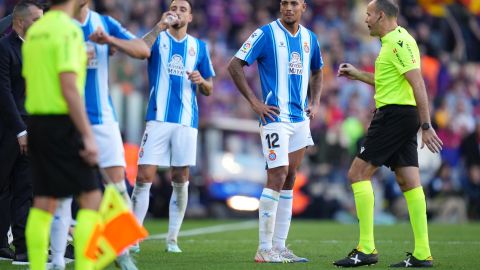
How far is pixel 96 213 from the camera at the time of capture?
734 centimetres

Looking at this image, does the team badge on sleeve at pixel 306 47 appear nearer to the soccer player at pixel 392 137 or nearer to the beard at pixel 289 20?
the beard at pixel 289 20

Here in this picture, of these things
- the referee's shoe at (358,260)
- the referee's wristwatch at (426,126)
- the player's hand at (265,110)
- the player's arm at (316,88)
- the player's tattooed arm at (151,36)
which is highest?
the player's tattooed arm at (151,36)

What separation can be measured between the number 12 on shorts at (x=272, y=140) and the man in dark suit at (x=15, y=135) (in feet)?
7.84

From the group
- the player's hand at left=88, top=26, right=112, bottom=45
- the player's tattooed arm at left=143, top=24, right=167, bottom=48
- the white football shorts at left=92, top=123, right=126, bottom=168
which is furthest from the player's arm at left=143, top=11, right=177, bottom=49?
the white football shorts at left=92, top=123, right=126, bottom=168

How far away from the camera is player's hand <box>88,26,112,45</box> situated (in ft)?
25.9

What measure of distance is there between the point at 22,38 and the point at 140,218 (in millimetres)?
2359

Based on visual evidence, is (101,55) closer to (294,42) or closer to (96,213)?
(96,213)

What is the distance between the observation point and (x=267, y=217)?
9898 mm

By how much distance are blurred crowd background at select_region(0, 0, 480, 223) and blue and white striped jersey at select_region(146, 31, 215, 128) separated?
8.68 meters

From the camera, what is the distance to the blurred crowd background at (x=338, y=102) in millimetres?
21031

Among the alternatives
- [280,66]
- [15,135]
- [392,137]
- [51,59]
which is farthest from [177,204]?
[51,59]

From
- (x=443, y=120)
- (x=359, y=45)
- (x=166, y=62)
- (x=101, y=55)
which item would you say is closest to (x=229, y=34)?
(x=359, y=45)

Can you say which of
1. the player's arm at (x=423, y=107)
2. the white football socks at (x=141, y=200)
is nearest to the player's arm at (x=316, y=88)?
the player's arm at (x=423, y=107)

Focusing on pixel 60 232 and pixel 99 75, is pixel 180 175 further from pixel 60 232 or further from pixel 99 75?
pixel 60 232
